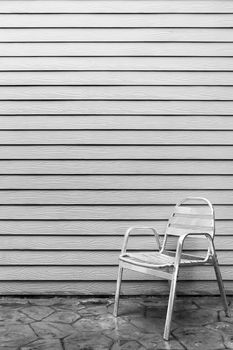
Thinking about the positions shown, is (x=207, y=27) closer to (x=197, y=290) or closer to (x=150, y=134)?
(x=150, y=134)

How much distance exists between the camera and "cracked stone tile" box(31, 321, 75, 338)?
2.87 meters

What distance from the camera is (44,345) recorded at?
2691 millimetres

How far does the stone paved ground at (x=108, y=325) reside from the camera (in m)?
2.71

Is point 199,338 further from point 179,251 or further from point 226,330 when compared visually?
point 179,251

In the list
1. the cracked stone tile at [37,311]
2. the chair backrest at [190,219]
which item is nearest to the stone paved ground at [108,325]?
the cracked stone tile at [37,311]

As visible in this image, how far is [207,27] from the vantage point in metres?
3.79

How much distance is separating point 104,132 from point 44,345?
188cm

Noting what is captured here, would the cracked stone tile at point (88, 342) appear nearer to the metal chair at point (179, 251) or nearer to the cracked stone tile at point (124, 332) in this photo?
the cracked stone tile at point (124, 332)

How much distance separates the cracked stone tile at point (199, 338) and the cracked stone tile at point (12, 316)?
115cm

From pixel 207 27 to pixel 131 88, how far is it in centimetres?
90

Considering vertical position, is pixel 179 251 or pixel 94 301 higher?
pixel 179 251

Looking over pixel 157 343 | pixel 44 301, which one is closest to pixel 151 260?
pixel 157 343

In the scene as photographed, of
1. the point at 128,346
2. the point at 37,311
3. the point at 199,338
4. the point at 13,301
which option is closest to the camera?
the point at 128,346

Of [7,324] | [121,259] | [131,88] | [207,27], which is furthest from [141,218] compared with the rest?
[207,27]
